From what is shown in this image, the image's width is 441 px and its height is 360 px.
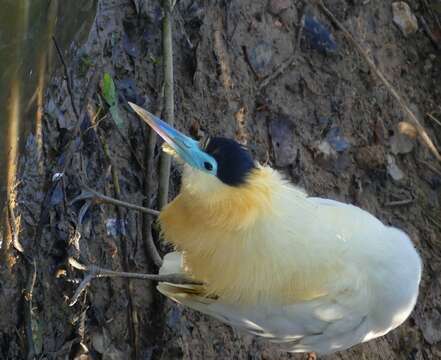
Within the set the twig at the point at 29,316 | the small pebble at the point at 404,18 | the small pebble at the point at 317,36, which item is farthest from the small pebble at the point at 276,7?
the twig at the point at 29,316

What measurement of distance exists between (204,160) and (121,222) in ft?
2.46

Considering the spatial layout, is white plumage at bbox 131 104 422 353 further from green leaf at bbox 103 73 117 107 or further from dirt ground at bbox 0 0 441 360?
green leaf at bbox 103 73 117 107

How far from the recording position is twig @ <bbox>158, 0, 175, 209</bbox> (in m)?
2.32

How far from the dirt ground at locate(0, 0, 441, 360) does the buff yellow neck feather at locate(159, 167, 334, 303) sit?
41cm

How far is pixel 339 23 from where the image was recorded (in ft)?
9.86

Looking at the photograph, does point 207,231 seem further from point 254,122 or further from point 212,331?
point 254,122

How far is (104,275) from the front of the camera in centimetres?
201

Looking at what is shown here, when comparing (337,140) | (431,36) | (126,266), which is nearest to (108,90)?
(126,266)

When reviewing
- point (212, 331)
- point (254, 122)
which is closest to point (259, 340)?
point (212, 331)

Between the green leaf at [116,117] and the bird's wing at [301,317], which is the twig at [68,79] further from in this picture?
the bird's wing at [301,317]

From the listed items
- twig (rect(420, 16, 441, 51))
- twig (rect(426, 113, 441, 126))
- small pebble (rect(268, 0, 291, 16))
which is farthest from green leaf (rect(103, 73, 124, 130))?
twig (rect(420, 16, 441, 51))

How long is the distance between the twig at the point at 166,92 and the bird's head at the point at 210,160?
68 cm

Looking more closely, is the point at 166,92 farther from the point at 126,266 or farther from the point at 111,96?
the point at 126,266

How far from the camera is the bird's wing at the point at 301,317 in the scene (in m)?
1.80
